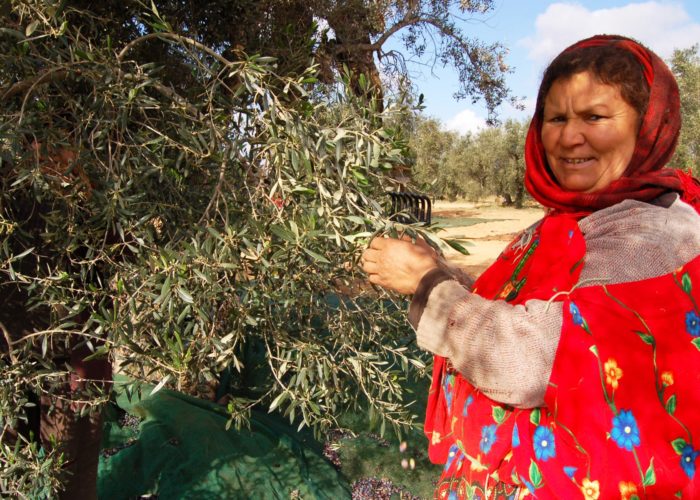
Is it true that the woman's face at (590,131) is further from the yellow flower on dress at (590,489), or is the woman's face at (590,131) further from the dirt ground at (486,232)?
the dirt ground at (486,232)

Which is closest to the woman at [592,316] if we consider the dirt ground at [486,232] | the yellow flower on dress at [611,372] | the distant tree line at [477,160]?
the yellow flower on dress at [611,372]

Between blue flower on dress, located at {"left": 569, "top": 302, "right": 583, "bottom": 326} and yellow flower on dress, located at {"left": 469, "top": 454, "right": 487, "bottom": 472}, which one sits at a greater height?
blue flower on dress, located at {"left": 569, "top": 302, "right": 583, "bottom": 326}

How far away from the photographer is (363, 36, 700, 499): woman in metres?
1.29

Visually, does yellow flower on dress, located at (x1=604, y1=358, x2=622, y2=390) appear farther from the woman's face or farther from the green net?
the green net

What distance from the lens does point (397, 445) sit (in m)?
5.66

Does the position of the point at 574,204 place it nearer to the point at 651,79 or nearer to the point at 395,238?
the point at 651,79

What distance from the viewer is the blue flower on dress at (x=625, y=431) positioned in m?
1.33

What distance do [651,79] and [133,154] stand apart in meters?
1.73

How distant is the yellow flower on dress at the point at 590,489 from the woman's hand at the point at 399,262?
1.99 feet

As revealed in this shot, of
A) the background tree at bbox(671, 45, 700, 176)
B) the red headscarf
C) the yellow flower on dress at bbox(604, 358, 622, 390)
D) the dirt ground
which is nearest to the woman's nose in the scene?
the red headscarf

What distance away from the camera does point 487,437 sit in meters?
1.53

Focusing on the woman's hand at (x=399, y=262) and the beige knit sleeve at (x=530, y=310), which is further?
the woman's hand at (x=399, y=262)

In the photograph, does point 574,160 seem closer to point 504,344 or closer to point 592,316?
point 592,316

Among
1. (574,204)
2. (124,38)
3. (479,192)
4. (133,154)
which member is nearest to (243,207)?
(133,154)
